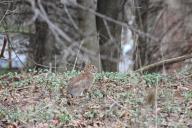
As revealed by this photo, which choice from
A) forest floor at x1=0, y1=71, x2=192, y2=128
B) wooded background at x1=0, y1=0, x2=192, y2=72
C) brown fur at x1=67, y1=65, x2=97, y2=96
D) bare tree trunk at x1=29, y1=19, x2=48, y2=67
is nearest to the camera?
forest floor at x1=0, y1=71, x2=192, y2=128

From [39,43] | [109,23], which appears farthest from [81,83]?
[39,43]

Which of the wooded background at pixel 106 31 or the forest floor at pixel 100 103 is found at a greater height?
the wooded background at pixel 106 31

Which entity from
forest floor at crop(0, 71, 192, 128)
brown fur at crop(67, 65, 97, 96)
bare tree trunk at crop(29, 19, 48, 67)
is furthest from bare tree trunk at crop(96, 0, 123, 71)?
brown fur at crop(67, 65, 97, 96)

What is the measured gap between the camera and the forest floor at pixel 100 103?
7727 millimetres

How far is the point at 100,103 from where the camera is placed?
8547 millimetres

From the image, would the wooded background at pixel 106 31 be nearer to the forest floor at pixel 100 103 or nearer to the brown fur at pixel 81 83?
the forest floor at pixel 100 103

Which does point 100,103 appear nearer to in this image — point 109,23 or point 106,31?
point 106,31

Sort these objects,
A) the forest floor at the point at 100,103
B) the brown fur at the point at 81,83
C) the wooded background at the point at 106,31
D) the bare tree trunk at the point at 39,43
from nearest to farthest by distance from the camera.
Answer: the forest floor at the point at 100,103, the brown fur at the point at 81,83, the wooded background at the point at 106,31, the bare tree trunk at the point at 39,43

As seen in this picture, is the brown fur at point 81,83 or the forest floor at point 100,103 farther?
the brown fur at point 81,83

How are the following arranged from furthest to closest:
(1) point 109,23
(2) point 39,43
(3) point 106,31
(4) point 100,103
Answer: (2) point 39,43 → (1) point 109,23 → (3) point 106,31 → (4) point 100,103

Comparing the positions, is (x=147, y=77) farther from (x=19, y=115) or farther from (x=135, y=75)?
(x=19, y=115)

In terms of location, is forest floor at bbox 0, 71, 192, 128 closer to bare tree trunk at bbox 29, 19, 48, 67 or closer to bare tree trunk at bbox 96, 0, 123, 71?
bare tree trunk at bbox 96, 0, 123, 71

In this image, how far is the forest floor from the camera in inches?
304

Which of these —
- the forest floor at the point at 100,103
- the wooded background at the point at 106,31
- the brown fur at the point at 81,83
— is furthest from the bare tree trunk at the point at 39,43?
the brown fur at the point at 81,83
